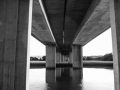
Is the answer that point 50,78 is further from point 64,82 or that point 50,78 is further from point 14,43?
point 14,43

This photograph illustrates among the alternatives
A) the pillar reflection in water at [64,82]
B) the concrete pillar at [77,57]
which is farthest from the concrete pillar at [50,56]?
the pillar reflection in water at [64,82]

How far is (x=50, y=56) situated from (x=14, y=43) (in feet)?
84.6

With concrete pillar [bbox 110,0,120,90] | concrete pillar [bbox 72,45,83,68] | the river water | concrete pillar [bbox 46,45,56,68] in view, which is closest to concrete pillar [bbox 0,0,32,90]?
the river water

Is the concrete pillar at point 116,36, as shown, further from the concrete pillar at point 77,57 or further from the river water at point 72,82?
the concrete pillar at point 77,57

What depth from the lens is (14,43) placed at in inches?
320

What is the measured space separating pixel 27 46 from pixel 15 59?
1040mm

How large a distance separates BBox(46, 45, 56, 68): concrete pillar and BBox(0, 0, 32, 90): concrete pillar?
25.5 metres

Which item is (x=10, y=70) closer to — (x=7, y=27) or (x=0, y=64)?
(x=0, y=64)

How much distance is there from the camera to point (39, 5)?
10.8m

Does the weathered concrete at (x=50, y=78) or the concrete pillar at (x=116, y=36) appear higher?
the concrete pillar at (x=116, y=36)

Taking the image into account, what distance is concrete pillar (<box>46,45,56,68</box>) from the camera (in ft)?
110

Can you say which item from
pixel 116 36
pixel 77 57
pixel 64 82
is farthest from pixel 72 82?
pixel 77 57

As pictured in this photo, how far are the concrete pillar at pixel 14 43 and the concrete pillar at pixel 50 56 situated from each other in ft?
83.8

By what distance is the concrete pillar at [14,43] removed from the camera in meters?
7.76
